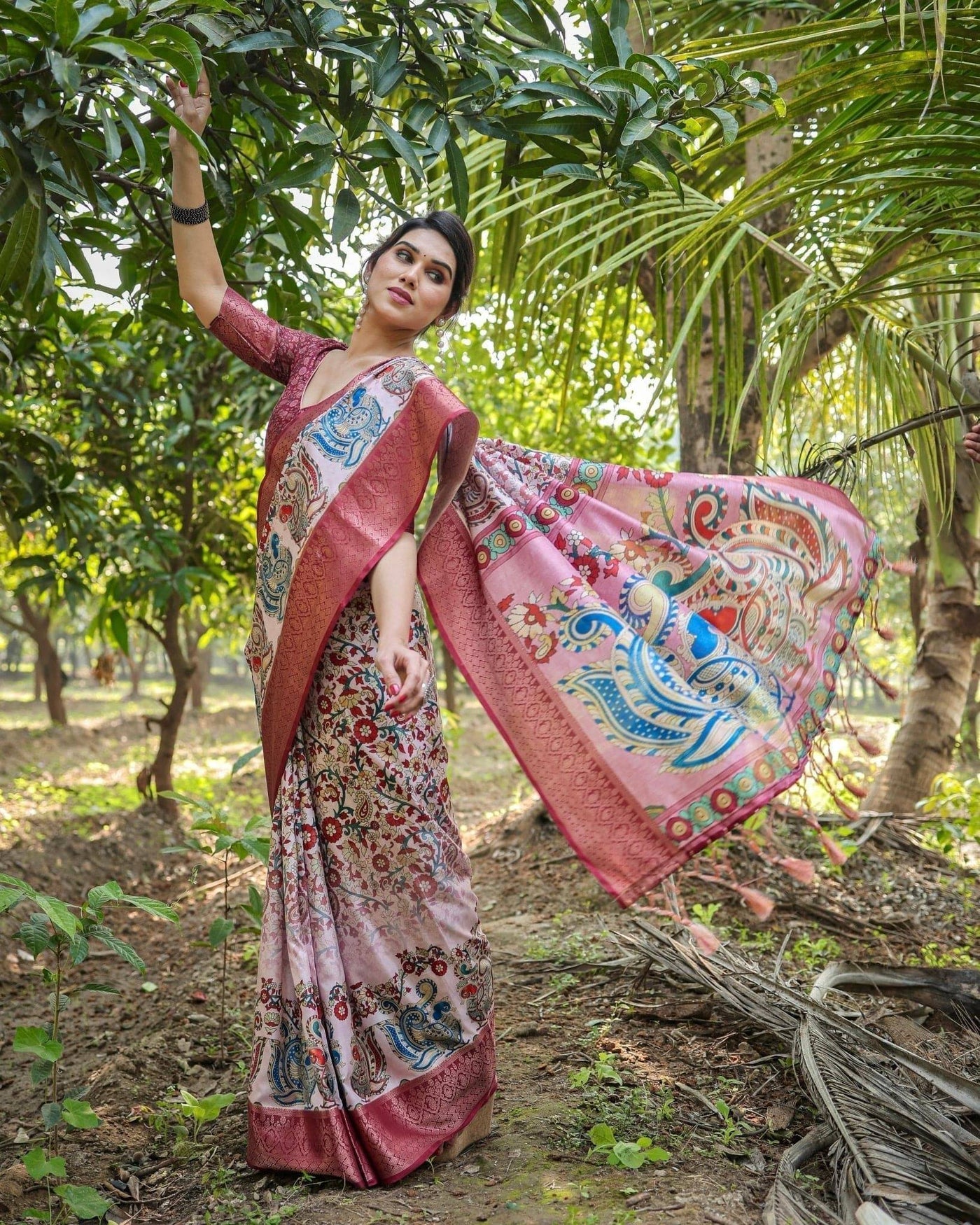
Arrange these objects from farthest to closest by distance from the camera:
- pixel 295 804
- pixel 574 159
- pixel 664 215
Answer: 1. pixel 664 215
2. pixel 295 804
3. pixel 574 159

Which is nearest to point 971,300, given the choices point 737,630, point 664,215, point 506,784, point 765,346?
point 664,215

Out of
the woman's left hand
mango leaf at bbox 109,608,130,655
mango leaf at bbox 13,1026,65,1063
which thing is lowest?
mango leaf at bbox 13,1026,65,1063

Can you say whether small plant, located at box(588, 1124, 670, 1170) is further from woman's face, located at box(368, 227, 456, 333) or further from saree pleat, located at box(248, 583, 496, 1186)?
woman's face, located at box(368, 227, 456, 333)

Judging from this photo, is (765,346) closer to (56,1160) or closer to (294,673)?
(294,673)

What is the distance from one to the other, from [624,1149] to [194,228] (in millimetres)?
1810

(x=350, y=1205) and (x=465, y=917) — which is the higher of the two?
(x=465, y=917)

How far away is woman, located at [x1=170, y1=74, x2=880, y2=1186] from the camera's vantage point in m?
1.93

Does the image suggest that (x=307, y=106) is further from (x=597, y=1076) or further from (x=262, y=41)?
(x=597, y=1076)

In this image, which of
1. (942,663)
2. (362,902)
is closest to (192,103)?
(362,902)

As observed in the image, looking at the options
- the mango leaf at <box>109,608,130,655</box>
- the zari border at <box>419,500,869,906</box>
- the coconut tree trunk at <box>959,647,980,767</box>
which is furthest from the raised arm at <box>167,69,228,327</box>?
the coconut tree trunk at <box>959,647,980,767</box>

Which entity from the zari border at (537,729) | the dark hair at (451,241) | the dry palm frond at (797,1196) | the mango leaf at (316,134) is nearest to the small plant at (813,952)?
the dry palm frond at (797,1196)

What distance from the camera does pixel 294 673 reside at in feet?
6.61

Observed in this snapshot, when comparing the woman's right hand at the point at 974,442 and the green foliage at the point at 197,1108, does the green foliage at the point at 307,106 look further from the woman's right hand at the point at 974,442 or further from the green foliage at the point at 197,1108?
the green foliage at the point at 197,1108

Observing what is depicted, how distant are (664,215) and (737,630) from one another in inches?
68.6
